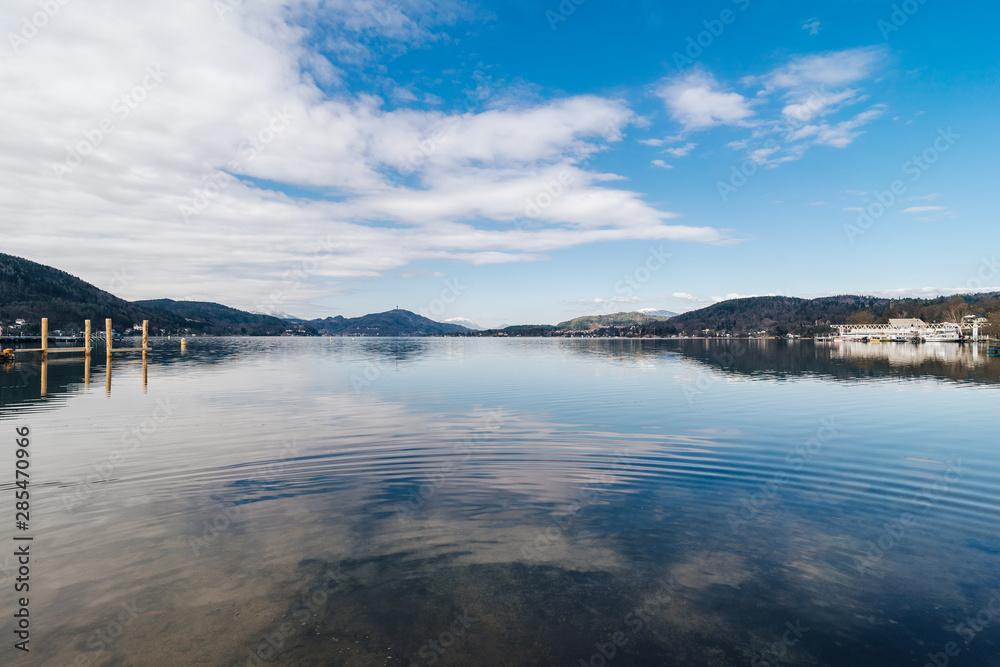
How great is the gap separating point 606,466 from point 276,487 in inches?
470

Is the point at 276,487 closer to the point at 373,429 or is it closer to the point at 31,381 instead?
the point at 373,429

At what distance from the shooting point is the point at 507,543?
459 inches

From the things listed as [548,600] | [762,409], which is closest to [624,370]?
[762,409]

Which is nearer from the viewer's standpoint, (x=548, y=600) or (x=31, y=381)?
(x=548, y=600)

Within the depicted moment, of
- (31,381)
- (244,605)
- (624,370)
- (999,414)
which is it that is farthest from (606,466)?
(31,381)

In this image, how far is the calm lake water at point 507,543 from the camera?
782 centimetres

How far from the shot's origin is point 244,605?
8734 millimetres

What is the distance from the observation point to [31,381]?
1901 inches

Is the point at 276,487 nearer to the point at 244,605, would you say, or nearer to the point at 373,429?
the point at 244,605

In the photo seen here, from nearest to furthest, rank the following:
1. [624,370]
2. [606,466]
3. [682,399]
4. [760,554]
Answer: [760,554] < [606,466] < [682,399] < [624,370]

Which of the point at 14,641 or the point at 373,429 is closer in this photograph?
the point at 14,641

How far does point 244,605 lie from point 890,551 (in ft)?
46.5

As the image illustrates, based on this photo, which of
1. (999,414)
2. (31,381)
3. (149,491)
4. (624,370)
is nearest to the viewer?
(149,491)

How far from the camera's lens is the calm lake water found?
308 inches
